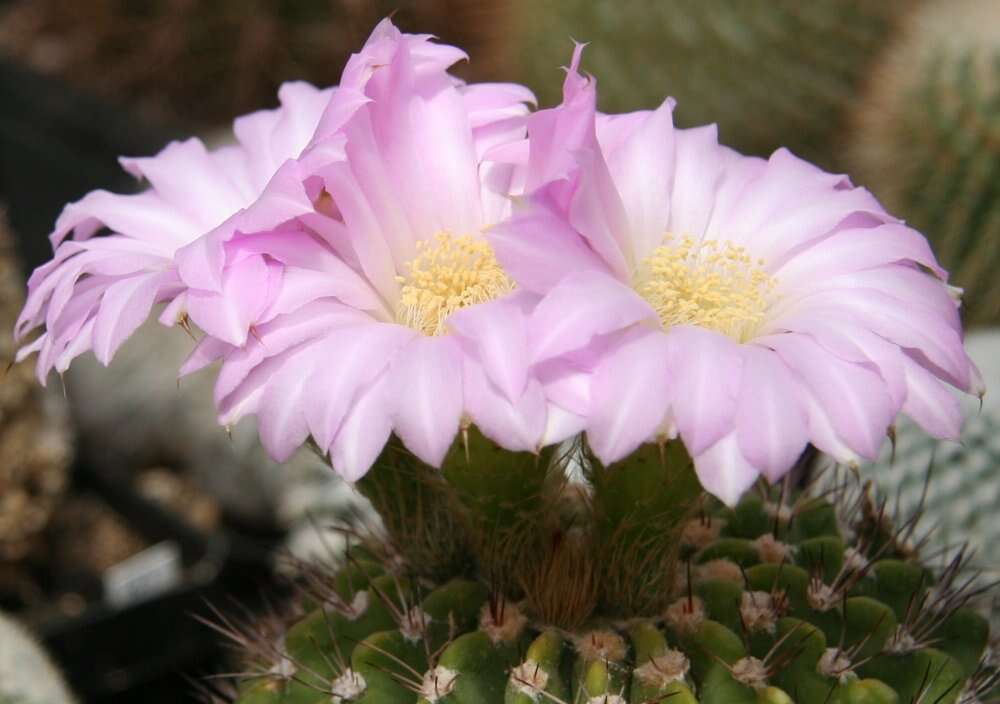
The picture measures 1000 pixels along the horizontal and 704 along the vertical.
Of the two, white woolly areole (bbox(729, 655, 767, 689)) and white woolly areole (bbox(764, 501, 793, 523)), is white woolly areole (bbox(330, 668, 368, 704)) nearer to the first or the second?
white woolly areole (bbox(729, 655, 767, 689))

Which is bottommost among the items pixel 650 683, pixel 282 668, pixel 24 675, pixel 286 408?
pixel 24 675

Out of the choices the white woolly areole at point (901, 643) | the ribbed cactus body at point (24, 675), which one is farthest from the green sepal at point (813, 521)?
the ribbed cactus body at point (24, 675)

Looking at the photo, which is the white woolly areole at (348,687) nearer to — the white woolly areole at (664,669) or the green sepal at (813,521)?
the white woolly areole at (664,669)

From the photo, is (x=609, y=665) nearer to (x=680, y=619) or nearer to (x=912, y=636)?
(x=680, y=619)

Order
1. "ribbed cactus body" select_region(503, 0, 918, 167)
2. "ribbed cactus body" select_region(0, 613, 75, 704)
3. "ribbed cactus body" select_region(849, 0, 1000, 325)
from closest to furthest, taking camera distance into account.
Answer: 1. "ribbed cactus body" select_region(0, 613, 75, 704)
2. "ribbed cactus body" select_region(849, 0, 1000, 325)
3. "ribbed cactus body" select_region(503, 0, 918, 167)

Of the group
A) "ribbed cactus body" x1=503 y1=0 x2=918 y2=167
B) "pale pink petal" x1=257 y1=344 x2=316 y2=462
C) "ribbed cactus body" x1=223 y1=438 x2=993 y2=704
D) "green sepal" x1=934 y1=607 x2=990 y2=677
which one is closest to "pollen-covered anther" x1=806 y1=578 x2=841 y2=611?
"ribbed cactus body" x1=223 y1=438 x2=993 y2=704

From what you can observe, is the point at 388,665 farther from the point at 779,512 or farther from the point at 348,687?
the point at 779,512

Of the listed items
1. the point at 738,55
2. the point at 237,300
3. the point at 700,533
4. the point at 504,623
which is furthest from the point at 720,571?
the point at 738,55
